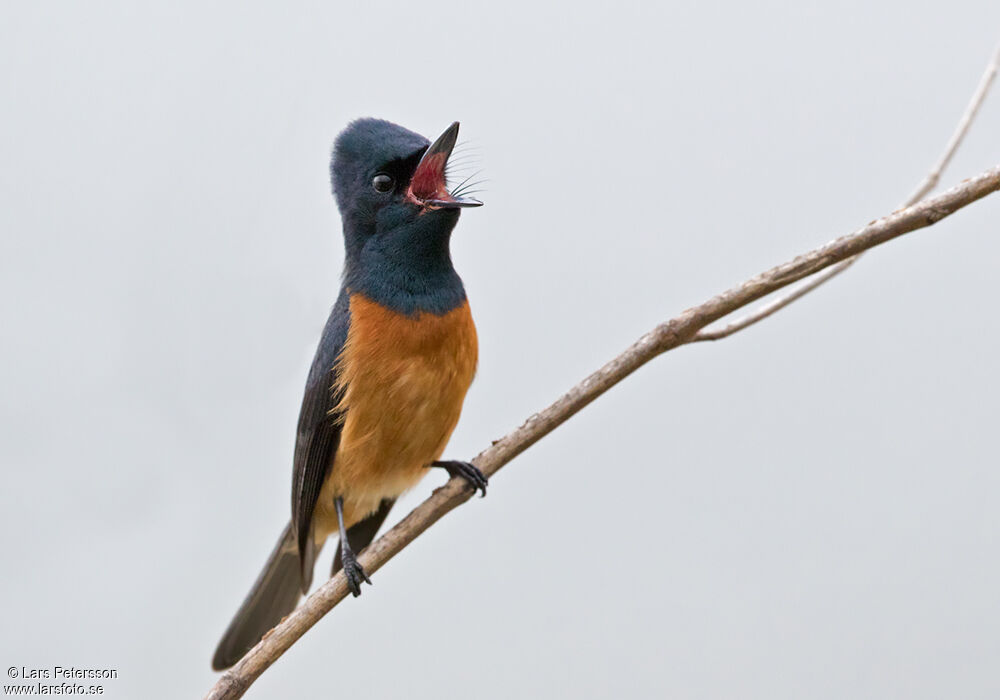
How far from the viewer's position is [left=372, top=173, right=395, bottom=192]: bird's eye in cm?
293

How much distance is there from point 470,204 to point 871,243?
3.26ft

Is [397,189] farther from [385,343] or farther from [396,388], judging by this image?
[396,388]

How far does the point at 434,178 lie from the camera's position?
2.92m

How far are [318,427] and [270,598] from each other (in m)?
0.73

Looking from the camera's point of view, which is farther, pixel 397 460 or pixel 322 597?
pixel 397 460

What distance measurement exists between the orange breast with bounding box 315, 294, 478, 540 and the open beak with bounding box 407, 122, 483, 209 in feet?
1.11

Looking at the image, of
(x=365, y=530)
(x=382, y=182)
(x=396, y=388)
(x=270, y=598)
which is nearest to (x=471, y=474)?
(x=396, y=388)

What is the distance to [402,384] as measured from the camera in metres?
2.97

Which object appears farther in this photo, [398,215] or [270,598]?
[270,598]

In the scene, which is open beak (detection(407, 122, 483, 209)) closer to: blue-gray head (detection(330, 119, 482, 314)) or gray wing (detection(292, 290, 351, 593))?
blue-gray head (detection(330, 119, 482, 314))

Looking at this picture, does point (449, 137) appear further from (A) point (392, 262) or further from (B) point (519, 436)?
(B) point (519, 436)

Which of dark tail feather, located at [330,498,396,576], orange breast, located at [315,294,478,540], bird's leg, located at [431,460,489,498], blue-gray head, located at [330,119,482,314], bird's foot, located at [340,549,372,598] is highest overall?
blue-gray head, located at [330,119,482,314]

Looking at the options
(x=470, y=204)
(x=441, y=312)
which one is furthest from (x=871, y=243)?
(x=441, y=312)

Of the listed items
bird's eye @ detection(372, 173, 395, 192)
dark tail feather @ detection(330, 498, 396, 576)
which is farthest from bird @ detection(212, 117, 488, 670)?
dark tail feather @ detection(330, 498, 396, 576)
